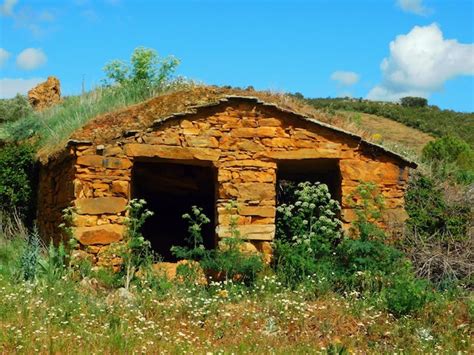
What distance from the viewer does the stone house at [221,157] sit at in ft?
33.3

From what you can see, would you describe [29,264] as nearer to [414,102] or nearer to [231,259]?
[231,259]

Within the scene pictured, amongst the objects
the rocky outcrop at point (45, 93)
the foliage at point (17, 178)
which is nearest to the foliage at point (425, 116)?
the rocky outcrop at point (45, 93)

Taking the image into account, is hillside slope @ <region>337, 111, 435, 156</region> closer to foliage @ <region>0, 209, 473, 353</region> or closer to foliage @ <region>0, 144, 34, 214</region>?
foliage @ <region>0, 144, 34, 214</region>

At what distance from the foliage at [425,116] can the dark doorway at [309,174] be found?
909 inches

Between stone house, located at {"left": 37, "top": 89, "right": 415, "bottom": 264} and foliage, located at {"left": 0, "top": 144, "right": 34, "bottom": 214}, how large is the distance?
291 cm

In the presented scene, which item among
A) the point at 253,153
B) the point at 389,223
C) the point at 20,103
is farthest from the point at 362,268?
the point at 20,103

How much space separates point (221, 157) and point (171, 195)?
315cm

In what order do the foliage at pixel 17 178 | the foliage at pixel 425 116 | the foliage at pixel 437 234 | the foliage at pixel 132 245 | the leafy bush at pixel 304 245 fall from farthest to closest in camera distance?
the foliage at pixel 425 116, the foliage at pixel 17 178, the foliage at pixel 437 234, the leafy bush at pixel 304 245, the foliage at pixel 132 245

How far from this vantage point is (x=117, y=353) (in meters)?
5.68

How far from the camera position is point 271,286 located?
896cm

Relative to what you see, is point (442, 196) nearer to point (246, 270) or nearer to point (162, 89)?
point (246, 270)

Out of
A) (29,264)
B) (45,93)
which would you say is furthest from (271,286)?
(45,93)

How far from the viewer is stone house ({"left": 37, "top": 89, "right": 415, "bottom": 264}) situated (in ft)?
33.3

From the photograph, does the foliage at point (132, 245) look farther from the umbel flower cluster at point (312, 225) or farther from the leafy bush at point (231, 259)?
the umbel flower cluster at point (312, 225)
